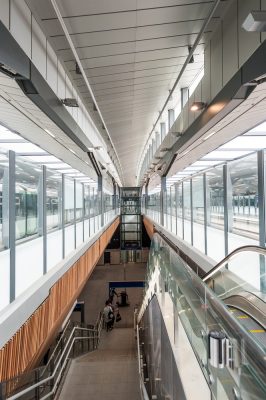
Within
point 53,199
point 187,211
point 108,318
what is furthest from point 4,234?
point 108,318

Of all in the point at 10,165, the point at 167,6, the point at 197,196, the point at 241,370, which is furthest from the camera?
the point at 197,196

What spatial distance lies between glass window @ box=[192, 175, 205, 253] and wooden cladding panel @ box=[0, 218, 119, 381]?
2671mm

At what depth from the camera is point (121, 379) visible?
22.9 feet

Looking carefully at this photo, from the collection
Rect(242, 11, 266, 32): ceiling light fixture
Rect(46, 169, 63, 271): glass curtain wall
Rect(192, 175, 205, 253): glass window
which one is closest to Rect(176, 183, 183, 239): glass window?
Rect(192, 175, 205, 253): glass window

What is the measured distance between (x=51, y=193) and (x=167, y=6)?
3165 mm

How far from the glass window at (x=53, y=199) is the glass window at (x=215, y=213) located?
280cm

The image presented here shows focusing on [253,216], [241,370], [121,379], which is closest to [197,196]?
[253,216]

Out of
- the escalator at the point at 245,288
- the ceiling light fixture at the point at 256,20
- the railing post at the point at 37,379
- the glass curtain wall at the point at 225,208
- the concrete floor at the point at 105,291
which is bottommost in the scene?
the concrete floor at the point at 105,291

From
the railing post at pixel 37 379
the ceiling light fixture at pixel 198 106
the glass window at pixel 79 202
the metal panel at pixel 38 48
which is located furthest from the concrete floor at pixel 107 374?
the metal panel at pixel 38 48

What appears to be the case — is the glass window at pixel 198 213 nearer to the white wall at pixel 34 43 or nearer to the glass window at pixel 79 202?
the glass window at pixel 79 202

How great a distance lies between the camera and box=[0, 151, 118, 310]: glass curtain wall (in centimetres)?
325

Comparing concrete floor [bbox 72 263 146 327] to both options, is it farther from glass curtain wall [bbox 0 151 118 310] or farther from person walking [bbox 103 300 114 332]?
glass curtain wall [bbox 0 151 118 310]

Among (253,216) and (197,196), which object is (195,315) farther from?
(197,196)

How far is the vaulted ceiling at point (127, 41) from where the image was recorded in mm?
3738
